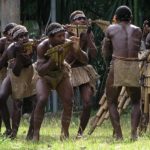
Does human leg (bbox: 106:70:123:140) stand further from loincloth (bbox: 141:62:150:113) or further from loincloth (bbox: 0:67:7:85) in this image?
loincloth (bbox: 0:67:7:85)

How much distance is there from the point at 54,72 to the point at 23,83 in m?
0.95

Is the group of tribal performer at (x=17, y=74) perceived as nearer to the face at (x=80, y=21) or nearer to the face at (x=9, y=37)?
the face at (x=9, y=37)

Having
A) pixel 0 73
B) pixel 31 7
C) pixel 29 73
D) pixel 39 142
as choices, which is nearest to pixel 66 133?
pixel 39 142

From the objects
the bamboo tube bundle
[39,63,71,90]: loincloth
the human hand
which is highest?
the human hand

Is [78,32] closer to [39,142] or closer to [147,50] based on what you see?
[147,50]

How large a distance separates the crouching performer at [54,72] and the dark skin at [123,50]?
639 mm

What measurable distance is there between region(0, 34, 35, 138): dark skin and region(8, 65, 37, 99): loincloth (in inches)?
3.9

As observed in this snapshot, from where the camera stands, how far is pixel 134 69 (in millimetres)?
9938

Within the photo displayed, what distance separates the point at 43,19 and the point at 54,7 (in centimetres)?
172

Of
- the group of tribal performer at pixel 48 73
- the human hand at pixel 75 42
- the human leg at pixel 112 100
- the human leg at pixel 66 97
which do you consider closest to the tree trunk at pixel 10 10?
the group of tribal performer at pixel 48 73

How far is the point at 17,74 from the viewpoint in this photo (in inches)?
429

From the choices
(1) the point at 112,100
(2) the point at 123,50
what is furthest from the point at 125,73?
(1) the point at 112,100

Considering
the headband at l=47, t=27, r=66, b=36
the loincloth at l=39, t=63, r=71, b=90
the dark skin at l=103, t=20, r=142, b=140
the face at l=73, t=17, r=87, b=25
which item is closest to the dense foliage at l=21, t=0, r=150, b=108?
the face at l=73, t=17, r=87, b=25

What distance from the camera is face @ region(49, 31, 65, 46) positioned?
10.0 metres
